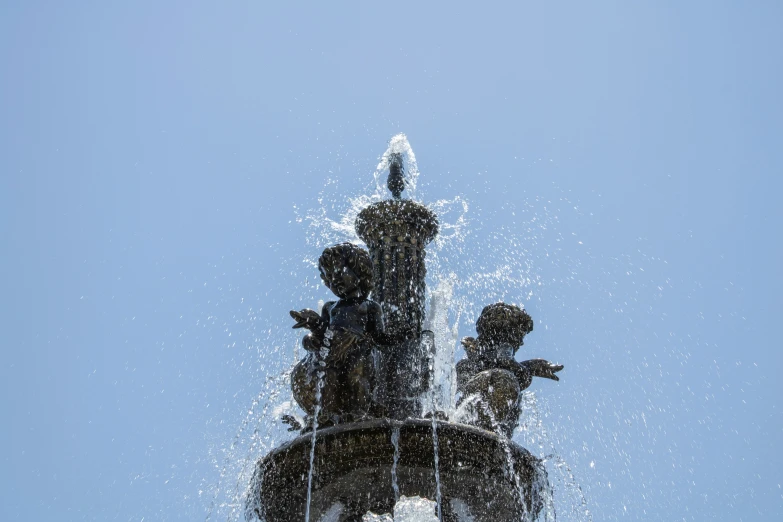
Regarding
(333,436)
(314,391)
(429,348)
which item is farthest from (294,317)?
(429,348)

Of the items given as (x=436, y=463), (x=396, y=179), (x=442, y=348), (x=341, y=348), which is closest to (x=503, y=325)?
(x=442, y=348)

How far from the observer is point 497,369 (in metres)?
8.34

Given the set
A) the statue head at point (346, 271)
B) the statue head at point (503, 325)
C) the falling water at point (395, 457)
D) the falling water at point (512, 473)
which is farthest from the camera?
the statue head at point (503, 325)

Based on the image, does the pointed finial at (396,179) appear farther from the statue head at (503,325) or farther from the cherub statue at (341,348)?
the cherub statue at (341,348)

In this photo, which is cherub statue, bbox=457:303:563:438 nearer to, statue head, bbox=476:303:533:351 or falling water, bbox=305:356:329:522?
statue head, bbox=476:303:533:351

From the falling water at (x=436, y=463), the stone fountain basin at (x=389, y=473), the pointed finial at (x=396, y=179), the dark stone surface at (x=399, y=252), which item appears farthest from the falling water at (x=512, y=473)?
the pointed finial at (x=396, y=179)

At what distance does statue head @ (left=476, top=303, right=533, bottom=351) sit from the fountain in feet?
1.03

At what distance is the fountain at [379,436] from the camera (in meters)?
6.66

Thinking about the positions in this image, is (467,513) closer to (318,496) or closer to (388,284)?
(318,496)

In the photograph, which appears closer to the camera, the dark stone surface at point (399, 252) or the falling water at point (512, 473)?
the falling water at point (512, 473)

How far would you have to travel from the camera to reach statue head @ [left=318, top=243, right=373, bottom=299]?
7.81m

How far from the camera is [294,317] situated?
7398mm

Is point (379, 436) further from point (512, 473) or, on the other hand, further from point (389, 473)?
point (512, 473)

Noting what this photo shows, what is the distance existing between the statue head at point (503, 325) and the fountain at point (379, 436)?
12.4 inches
